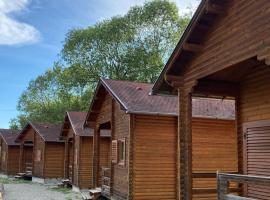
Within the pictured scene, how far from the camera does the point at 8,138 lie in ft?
138

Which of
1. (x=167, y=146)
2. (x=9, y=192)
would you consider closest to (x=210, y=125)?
(x=167, y=146)

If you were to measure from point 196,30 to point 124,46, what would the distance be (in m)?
39.2

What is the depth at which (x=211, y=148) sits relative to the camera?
16938 mm

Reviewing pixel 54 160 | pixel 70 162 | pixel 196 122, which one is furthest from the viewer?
pixel 54 160

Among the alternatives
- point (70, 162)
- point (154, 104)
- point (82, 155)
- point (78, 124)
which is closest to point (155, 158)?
point (154, 104)

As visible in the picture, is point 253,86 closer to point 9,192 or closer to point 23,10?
point 9,192

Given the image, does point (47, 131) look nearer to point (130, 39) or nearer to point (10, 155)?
point (10, 155)

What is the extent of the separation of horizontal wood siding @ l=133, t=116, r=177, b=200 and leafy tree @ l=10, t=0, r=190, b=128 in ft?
96.4

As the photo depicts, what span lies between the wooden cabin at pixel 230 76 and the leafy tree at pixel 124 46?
3507cm

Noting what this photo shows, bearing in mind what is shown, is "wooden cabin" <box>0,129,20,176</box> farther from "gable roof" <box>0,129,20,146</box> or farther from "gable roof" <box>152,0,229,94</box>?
"gable roof" <box>152,0,229,94</box>

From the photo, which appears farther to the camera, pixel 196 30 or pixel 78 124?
pixel 78 124

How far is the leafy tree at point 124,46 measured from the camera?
1857 inches

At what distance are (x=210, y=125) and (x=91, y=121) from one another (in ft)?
25.3

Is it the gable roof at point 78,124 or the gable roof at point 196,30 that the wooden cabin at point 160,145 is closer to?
the gable roof at point 196,30
